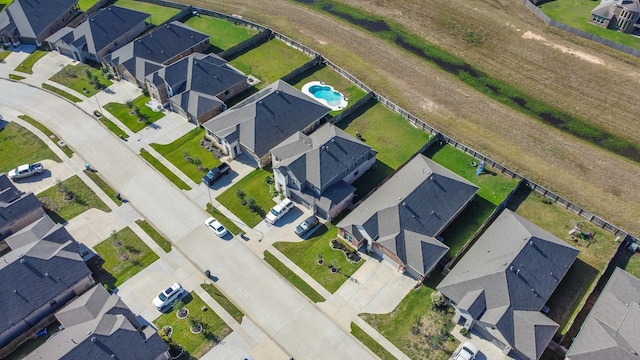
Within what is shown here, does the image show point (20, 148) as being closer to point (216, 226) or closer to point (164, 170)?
point (164, 170)

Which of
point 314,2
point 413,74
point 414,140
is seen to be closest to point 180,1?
point 314,2

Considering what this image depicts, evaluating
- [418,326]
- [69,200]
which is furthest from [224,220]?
[418,326]

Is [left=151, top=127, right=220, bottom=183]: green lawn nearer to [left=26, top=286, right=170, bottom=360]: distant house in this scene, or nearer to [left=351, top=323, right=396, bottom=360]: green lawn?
[left=26, top=286, right=170, bottom=360]: distant house

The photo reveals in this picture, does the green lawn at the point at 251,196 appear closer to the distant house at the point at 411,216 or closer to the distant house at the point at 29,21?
the distant house at the point at 411,216

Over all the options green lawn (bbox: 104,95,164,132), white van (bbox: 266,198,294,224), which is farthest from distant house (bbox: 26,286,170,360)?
green lawn (bbox: 104,95,164,132)

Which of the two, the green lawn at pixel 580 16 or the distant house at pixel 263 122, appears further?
the green lawn at pixel 580 16

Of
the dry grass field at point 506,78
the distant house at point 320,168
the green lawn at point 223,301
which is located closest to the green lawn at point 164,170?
the distant house at point 320,168

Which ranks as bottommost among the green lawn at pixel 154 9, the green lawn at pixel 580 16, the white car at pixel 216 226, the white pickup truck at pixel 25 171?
the white car at pixel 216 226
